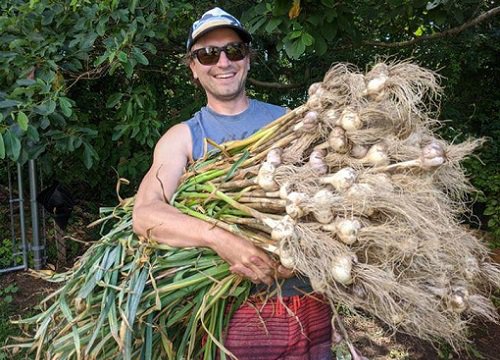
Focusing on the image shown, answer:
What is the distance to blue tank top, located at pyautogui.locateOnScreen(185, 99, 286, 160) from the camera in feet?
5.43

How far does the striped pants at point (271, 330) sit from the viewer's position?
152 cm

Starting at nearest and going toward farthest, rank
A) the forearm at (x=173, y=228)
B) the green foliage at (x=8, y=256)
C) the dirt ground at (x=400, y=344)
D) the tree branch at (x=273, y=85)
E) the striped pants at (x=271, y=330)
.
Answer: the forearm at (x=173, y=228)
the striped pants at (x=271, y=330)
the dirt ground at (x=400, y=344)
the tree branch at (x=273, y=85)
the green foliage at (x=8, y=256)

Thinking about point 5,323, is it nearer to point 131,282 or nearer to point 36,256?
point 36,256

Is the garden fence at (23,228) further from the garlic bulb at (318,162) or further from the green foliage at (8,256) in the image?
the garlic bulb at (318,162)

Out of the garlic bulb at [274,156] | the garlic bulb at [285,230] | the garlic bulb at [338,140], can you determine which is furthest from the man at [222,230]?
the garlic bulb at [338,140]

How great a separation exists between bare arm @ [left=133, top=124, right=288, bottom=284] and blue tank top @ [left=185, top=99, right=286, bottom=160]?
32mm

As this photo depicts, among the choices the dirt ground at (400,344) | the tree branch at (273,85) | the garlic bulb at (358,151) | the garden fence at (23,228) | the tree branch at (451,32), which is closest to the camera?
the garlic bulb at (358,151)

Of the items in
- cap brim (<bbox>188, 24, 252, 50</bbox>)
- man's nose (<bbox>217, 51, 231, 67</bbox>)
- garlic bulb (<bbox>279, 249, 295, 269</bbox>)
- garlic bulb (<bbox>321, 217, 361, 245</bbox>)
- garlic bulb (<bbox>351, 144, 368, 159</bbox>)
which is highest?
cap brim (<bbox>188, 24, 252, 50</bbox>)

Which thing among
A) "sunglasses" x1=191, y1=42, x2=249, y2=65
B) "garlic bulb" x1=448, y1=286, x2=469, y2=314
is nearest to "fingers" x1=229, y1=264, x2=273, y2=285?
"garlic bulb" x1=448, y1=286, x2=469, y2=314

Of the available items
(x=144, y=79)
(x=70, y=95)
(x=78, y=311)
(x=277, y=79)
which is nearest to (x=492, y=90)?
(x=277, y=79)

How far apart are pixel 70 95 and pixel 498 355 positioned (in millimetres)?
3099

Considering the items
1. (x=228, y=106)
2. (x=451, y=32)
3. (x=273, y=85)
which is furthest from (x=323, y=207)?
(x=273, y=85)

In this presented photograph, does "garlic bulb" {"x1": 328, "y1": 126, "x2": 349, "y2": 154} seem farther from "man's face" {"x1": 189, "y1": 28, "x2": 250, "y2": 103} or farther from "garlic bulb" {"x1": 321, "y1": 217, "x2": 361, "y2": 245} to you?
"man's face" {"x1": 189, "y1": 28, "x2": 250, "y2": 103}

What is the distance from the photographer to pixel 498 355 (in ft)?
10.7
